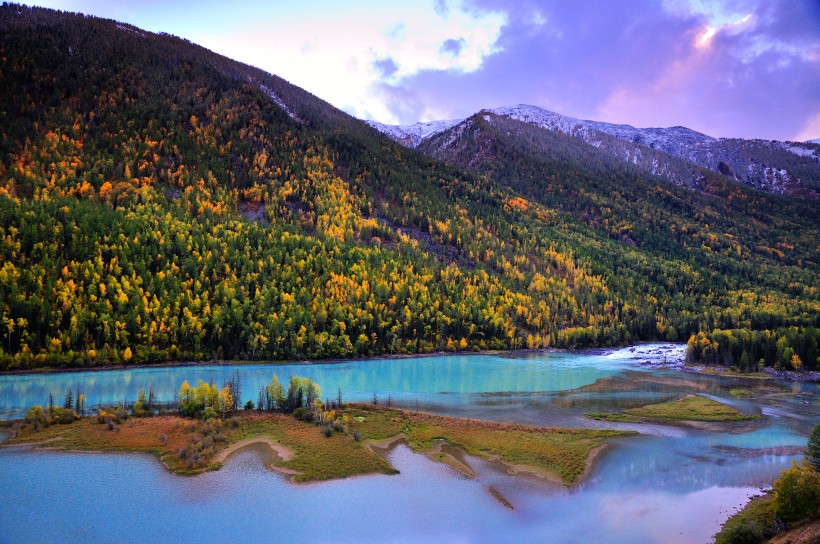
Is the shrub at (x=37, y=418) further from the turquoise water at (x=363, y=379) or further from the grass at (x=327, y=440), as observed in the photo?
the turquoise water at (x=363, y=379)

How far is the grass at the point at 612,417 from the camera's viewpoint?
65.4 m

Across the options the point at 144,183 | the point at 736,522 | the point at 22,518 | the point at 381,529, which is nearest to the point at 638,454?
the point at 736,522

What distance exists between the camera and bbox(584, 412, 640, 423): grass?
65375mm

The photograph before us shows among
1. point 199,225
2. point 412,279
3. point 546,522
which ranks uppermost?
point 199,225

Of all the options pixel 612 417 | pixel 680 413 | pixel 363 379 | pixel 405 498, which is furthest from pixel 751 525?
pixel 363 379

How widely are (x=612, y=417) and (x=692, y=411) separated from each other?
41.2 feet

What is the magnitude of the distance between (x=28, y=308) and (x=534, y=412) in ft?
297

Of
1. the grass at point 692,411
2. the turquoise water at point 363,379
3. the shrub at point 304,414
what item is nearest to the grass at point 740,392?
the grass at point 692,411

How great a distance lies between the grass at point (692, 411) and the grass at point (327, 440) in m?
12.8

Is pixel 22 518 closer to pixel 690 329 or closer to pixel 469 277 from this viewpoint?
pixel 469 277

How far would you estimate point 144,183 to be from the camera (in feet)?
568

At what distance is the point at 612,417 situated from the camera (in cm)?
6612

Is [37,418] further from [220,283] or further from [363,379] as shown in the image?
[220,283]

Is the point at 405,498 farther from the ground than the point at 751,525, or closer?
closer
